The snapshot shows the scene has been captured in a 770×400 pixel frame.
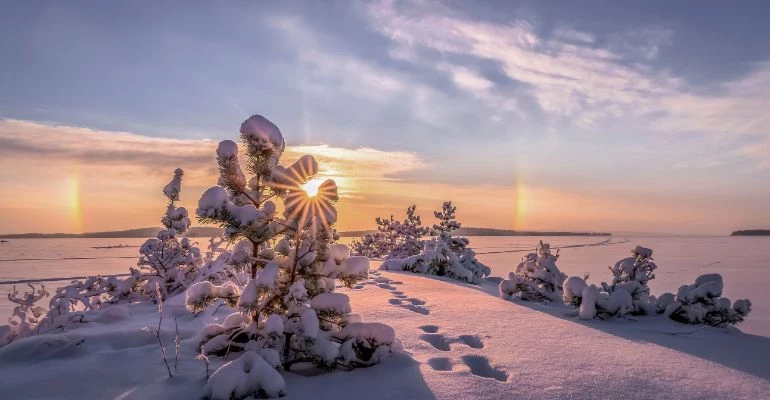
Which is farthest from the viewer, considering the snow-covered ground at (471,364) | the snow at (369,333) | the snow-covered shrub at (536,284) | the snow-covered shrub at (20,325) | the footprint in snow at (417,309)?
the snow-covered shrub at (536,284)

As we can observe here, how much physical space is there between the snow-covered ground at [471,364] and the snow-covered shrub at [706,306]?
24 centimetres

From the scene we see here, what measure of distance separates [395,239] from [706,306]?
2020 cm

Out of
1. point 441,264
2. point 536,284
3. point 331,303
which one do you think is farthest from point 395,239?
point 331,303

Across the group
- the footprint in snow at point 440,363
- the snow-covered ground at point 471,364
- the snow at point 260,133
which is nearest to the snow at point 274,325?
the snow-covered ground at point 471,364

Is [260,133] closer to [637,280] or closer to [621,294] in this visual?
[621,294]

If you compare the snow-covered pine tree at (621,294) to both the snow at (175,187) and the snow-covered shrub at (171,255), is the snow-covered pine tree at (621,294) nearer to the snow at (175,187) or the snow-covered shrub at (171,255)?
the snow-covered shrub at (171,255)

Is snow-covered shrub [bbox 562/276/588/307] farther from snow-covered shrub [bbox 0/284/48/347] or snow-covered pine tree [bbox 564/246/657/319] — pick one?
snow-covered shrub [bbox 0/284/48/347]

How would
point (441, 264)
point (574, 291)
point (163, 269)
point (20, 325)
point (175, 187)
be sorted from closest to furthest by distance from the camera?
point (20, 325), point (574, 291), point (163, 269), point (175, 187), point (441, 264)

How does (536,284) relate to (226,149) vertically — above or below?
below

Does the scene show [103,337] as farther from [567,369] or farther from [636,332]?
[636,332]

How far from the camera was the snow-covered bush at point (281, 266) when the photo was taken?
11.8 feet

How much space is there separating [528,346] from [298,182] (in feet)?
9.57

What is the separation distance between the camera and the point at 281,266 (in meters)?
3.96

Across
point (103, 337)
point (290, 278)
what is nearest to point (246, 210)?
point (290, 278)
